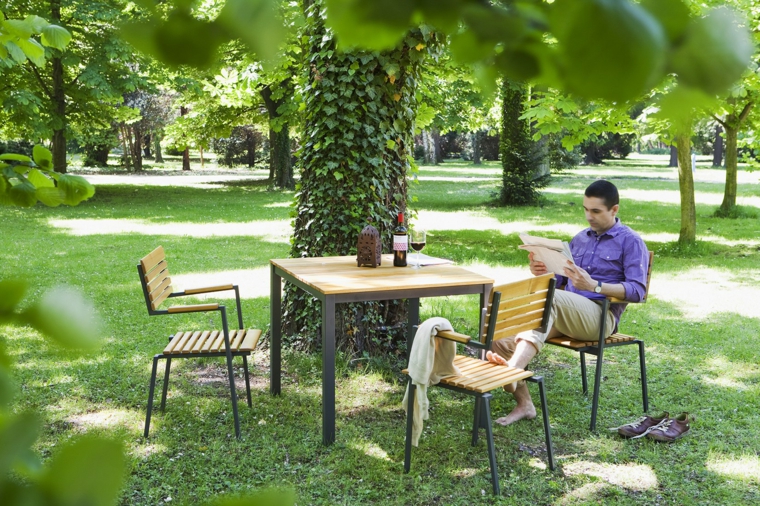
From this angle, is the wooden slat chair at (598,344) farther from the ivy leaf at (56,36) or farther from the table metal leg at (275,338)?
the ivy leaf at (56,36)

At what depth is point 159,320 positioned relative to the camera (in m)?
6.39

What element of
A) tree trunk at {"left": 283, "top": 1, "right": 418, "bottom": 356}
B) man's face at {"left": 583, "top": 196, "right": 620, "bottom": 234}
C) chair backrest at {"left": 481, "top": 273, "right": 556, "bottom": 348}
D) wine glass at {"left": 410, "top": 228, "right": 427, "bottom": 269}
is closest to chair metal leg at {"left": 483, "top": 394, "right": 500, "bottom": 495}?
chair backrest at {"left": 481, "top": 273, "right": 556, "bottom": 348}

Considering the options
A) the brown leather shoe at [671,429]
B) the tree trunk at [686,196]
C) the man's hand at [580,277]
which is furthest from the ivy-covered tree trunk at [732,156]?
the brown leather shoe at [671,429]

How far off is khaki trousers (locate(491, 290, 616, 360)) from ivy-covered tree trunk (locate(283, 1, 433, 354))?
120cm

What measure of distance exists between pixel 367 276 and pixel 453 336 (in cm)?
86

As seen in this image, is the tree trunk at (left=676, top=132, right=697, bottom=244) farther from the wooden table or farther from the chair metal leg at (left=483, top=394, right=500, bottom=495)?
the chair metal leg at (left=483, top=394, right=500, bottom=495)

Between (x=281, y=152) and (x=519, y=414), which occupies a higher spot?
(x=281, y=152)

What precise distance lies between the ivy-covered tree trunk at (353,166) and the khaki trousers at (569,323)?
1197mm

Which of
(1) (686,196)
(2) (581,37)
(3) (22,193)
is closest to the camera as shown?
(2) (581,37)

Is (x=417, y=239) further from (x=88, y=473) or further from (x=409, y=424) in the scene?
(x=88, y=473)

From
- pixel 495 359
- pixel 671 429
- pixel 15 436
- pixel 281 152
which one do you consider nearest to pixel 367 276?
pixel 495 359

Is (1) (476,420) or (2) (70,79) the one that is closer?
(1) (476,420)

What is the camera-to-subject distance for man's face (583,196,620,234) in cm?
424

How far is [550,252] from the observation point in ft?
13.4
